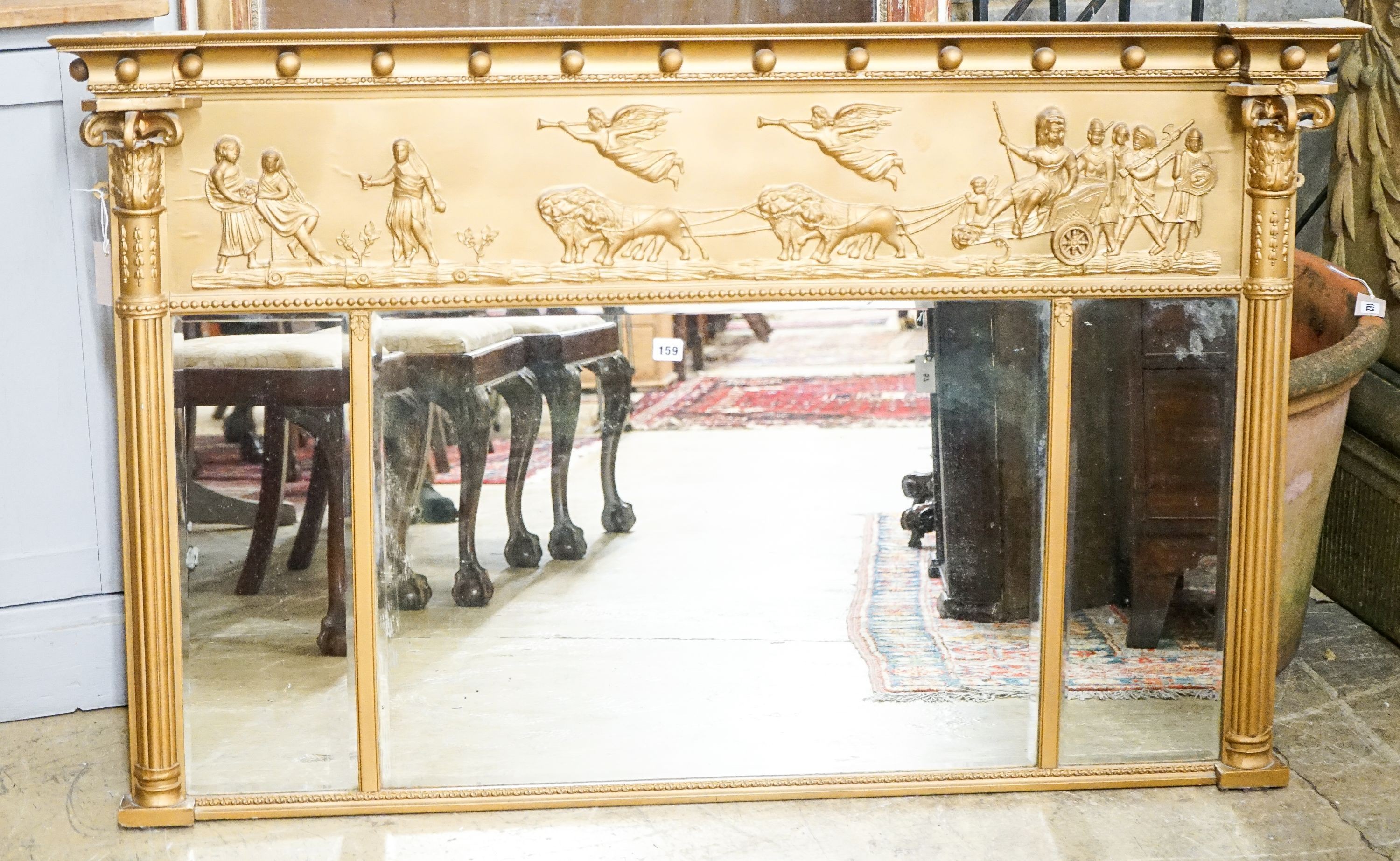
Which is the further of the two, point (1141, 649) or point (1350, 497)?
point (1350, 497)

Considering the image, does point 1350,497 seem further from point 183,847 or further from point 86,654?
point 86,654

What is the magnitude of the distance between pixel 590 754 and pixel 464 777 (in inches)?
8.9

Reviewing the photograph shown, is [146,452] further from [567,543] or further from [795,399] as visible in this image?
[795,399]

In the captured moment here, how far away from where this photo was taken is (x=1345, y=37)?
2.13 meters

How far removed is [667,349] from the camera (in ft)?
7.44

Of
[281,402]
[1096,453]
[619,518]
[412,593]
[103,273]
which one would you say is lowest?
[412,593]

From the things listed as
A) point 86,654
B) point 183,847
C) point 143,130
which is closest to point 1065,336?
point 143,130

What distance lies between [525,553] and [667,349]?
17.7 inches

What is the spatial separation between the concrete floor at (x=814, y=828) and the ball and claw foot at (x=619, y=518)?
50 cm

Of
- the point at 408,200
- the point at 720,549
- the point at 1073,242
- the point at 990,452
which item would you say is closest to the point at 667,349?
the point at 720,549

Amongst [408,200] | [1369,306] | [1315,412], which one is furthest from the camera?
[1369,306]

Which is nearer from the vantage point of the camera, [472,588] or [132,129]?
[132,129]

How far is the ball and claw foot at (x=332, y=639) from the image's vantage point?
7.44 ft

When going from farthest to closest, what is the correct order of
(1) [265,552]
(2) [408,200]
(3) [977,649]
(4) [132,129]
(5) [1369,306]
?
(5) [1369,306], (3) [977,649], (1) [265,552], (2) [408,200], (4) [132,129]
